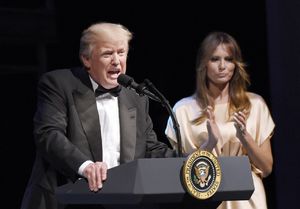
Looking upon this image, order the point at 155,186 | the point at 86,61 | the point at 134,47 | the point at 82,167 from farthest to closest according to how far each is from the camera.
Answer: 1. the point at 134,47
2. the point at 86,61
3. the point at 82,167
4. the point at 155,186

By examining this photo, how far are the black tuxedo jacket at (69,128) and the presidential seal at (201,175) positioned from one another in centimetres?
43

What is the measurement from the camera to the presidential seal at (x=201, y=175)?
2.10 metres

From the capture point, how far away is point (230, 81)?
368 centimetres

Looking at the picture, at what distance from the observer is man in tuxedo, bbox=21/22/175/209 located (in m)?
2.50

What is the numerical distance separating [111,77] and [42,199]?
513 mm

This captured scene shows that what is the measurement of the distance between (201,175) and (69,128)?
0.61 metres

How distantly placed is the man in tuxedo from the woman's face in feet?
3.27

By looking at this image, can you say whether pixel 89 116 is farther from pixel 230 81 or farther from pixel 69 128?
pixel 230 81

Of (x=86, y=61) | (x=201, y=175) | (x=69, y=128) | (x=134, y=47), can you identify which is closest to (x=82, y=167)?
(x=69, y=128)

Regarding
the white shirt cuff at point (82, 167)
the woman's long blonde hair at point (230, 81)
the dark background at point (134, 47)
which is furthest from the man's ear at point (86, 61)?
the dark background at point (134, 47)

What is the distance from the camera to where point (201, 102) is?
3.66m

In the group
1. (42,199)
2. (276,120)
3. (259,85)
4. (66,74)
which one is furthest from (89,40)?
(259,85)

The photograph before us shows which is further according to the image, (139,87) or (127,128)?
(127,128)

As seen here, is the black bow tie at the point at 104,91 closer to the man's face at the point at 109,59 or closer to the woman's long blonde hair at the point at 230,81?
the man's face at the point at 109,59
